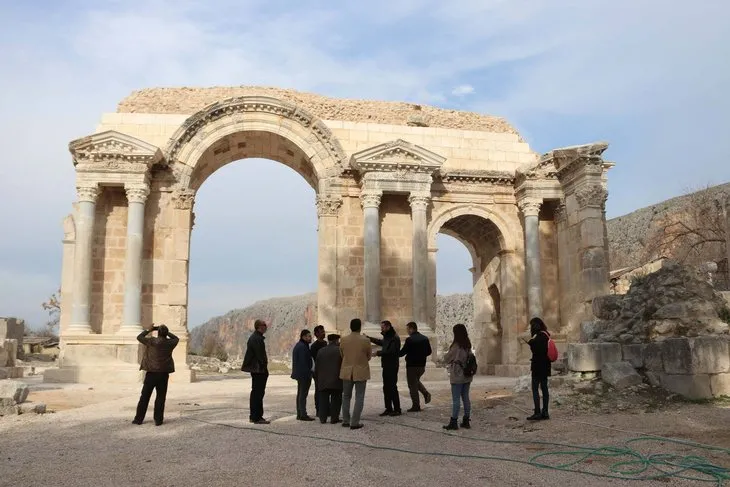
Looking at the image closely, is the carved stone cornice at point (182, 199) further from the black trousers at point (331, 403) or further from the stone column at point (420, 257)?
the black trousers at point (331, 403)

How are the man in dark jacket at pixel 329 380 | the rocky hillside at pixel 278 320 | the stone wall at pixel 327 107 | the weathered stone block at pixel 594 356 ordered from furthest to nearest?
1. the rocky hillside at pixel 278 320
2. the stone wall at pixel 327 107
3. the weathered stone block at pixel 594 356
4. the man in dark jacket at pixel 329 380

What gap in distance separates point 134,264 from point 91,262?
1.18 metres

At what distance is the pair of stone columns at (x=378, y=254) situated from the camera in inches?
671

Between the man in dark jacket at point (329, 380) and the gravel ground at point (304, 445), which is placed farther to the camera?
the man in dark jacket at point (329, 380)

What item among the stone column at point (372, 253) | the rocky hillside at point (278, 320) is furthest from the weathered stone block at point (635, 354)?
the rocky hillside at point (278, 320)

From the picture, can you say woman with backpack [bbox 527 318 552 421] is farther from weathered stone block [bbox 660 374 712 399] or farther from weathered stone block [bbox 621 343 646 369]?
weathered stone block [bbox 621 343 646 369]

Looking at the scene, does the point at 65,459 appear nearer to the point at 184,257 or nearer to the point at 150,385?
the point at 150,385

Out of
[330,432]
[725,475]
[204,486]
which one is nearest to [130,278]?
[330,432]

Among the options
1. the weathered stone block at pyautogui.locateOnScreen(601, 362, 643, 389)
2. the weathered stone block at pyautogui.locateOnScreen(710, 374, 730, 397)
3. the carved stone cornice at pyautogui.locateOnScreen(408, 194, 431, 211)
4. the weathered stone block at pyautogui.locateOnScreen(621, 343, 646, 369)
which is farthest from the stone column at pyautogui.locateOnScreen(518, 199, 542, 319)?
the weathered stone block at pyautogui.locateOnScreen(710, 374, 730, 397)

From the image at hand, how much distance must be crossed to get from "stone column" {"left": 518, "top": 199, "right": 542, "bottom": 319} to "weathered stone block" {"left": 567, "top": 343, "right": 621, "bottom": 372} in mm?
8094

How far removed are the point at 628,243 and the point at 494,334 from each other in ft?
119

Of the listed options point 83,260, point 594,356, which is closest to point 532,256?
point 594,356

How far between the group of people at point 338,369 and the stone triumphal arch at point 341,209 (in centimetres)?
804

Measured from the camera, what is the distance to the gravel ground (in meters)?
5.19
